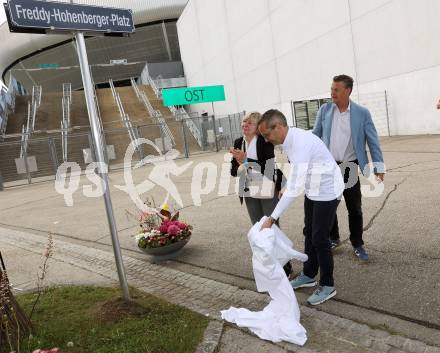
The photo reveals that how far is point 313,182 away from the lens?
3.43 meters

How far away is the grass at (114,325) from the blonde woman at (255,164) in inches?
49.7

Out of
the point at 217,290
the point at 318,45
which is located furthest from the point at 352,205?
the point at 318,45

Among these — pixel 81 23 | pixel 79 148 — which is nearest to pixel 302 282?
pixel 81 23

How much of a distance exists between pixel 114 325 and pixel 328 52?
59.8 ft

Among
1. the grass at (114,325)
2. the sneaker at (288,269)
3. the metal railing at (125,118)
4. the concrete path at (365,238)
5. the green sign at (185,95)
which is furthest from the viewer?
the metal railing at (125,118)

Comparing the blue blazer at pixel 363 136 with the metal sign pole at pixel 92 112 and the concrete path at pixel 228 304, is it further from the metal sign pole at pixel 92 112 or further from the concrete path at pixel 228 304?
the metal sign pole at pixel 92 112

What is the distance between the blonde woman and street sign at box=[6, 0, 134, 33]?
4.74ft

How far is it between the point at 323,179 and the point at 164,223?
260cm

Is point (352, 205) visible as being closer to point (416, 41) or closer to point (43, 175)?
point (416, 41)

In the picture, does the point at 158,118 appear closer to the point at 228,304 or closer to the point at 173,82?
the point at 173,82

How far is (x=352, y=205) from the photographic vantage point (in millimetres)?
4379

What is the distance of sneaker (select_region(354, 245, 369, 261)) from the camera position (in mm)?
4348

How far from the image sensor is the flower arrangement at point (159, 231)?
17.1ft

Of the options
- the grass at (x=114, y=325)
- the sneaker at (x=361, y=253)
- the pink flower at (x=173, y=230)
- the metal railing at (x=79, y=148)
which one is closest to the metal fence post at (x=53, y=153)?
→ the metal railing at (x=79, y=148)
